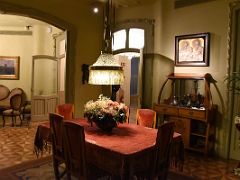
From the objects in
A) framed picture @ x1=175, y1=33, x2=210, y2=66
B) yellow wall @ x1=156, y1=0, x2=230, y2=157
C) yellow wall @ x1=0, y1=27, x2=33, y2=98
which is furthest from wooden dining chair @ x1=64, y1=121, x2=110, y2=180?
yellow wall @ x1=0, y1=27, x2=33, y2=98

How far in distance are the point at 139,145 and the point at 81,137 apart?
0.63 metres

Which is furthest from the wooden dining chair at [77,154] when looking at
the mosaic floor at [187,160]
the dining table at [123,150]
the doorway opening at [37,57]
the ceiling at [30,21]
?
the doorway opening at [37,57]

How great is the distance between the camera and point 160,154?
9.07ft

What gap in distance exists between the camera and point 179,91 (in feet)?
18.2

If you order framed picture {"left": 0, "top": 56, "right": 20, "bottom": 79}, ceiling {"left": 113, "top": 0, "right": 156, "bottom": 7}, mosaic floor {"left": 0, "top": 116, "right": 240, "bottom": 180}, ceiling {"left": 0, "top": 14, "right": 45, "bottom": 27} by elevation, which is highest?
ceiling {"left": 113, "top": 0, "right": 156, "bottom": 7}

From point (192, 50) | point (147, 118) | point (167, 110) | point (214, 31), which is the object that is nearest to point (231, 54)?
point (214, 31)

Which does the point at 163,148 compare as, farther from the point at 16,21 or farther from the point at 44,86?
the point at 16,21

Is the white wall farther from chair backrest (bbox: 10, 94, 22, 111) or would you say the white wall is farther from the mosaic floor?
the mosaic floor

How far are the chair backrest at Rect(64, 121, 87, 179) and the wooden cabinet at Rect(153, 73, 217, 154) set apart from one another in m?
2.74

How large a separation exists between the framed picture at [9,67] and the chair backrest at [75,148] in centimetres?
658

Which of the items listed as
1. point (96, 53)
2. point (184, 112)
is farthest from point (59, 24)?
point (184, 112)

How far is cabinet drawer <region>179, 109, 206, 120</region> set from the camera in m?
4.68

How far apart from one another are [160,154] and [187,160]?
212cm

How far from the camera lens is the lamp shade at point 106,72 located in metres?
3.07
